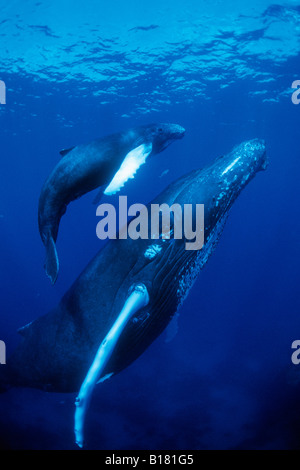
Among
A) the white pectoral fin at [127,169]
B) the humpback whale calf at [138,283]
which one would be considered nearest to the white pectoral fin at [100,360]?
the humpback whale calf at [138,283]

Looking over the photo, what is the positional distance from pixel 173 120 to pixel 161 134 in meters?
33.8

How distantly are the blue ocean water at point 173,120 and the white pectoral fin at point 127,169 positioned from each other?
377 centimetres

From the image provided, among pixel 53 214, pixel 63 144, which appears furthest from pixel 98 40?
pixel 63 144

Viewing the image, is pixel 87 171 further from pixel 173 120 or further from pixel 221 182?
pixel 173 120

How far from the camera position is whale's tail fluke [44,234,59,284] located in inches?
193

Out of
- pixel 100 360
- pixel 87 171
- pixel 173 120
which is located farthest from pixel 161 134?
pixel 173 120

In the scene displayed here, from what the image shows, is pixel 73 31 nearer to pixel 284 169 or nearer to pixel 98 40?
pixel 98 40

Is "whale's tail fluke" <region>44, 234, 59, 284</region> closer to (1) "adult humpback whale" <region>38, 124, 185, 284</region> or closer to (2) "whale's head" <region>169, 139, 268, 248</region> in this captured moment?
(1) "adult humpback whale" <region>38, 124, 185, 284</region>

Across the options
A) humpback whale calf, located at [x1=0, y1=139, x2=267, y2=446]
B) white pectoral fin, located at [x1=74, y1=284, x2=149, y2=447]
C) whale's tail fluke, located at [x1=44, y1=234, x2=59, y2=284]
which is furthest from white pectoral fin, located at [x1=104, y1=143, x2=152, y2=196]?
white pectoral fin, located at [x1=74, y1=284, x2=149, y2=447]

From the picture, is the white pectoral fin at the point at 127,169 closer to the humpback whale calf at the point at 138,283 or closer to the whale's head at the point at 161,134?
the whale's head at the point at 161,134

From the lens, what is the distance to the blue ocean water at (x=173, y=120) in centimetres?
1409

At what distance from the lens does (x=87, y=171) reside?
16.0ft

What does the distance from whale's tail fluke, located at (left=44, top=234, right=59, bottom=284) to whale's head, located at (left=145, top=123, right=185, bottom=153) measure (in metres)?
2.30
